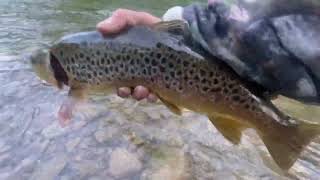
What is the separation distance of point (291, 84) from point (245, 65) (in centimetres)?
18

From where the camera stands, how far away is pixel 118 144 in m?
3.09

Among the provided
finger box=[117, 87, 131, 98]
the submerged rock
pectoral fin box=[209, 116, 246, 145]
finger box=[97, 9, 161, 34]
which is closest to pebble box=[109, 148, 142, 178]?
the submerged rock

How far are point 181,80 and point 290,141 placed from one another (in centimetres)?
46

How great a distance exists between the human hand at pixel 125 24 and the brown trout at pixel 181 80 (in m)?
0.03

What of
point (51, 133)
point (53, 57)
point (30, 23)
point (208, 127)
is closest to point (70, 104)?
Answer: point (53, 57)

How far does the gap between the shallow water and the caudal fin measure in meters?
0.50

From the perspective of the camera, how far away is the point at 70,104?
2.71m

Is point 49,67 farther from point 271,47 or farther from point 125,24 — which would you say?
point 271,47

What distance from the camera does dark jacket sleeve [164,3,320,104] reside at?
230 centimetres

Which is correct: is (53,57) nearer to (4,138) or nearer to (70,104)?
(70,104)

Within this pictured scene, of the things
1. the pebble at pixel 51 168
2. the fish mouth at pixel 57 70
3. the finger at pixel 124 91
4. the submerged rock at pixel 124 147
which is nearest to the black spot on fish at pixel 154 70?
the finger at pixel 124 91

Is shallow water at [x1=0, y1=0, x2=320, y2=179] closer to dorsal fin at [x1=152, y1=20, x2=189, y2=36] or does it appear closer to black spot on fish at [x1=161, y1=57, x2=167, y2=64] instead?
black spot on fish at [x1=161, y1=57, x2=167, y2=64]

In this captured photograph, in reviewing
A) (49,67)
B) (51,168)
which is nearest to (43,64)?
(49,67)

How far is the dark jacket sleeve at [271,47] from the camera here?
2.30 metres
